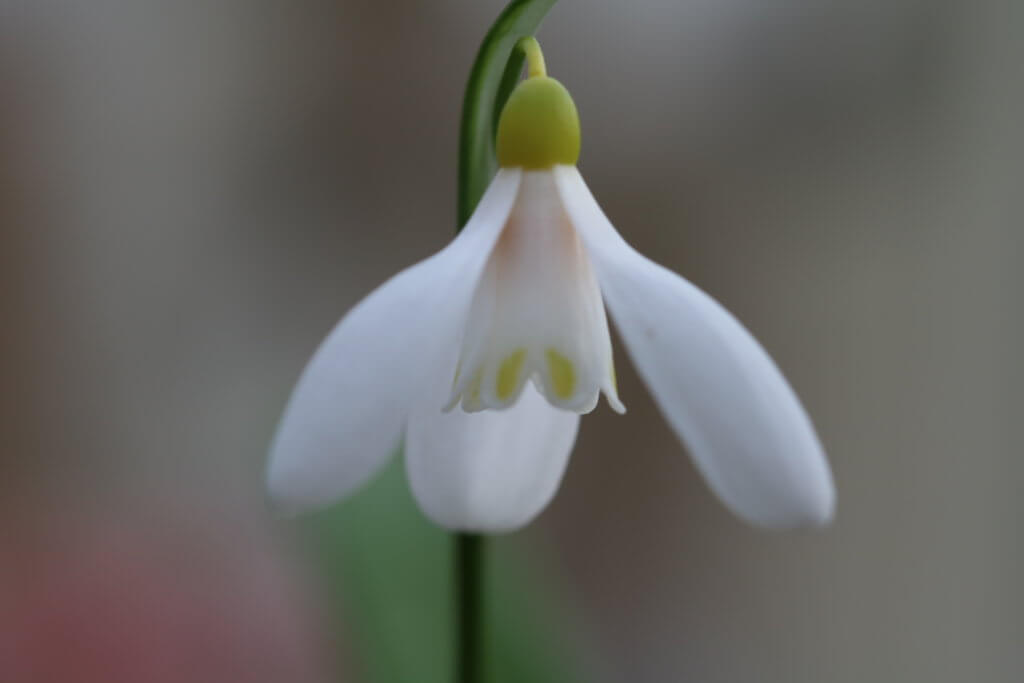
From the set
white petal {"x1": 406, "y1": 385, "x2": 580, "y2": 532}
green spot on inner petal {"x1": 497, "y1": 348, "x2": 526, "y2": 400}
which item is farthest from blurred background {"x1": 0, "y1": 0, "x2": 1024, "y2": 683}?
green spot on inner petal {"x1": 497, "y1": 348, "x2": 526, "y2": 400}

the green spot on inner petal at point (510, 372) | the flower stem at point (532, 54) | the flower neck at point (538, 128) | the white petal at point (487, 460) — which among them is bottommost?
the white petal at point (487, 460)

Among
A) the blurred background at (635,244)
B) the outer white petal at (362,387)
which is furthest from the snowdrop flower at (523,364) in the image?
the blurred background at (635,244)

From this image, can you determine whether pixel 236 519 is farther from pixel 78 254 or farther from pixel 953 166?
pixel 953 166


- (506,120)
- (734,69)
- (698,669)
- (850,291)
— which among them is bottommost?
(698,669)

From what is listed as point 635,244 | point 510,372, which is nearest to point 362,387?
point 510,372

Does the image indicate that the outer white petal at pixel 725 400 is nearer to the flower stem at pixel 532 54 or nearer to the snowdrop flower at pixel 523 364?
the snowdrop flower at pixel 523 364

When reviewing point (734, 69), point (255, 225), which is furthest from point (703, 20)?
point (255, 225)

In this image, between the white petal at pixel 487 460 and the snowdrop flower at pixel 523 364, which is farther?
the white petal at pixel 487 460

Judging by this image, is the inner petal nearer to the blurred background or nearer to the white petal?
the white petal
